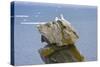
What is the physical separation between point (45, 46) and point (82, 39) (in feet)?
2.17

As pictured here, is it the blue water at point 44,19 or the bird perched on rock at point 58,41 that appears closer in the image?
the blue water at point 44,19

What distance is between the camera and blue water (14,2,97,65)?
3.05 meters

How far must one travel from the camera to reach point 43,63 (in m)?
3.17

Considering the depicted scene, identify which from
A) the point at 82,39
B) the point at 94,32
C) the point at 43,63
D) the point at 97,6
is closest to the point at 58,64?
the point at 43,63

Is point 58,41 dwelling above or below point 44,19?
below

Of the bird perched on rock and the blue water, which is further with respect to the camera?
the bird perched on rock

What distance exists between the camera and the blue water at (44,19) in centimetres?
305

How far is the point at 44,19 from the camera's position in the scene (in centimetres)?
321
